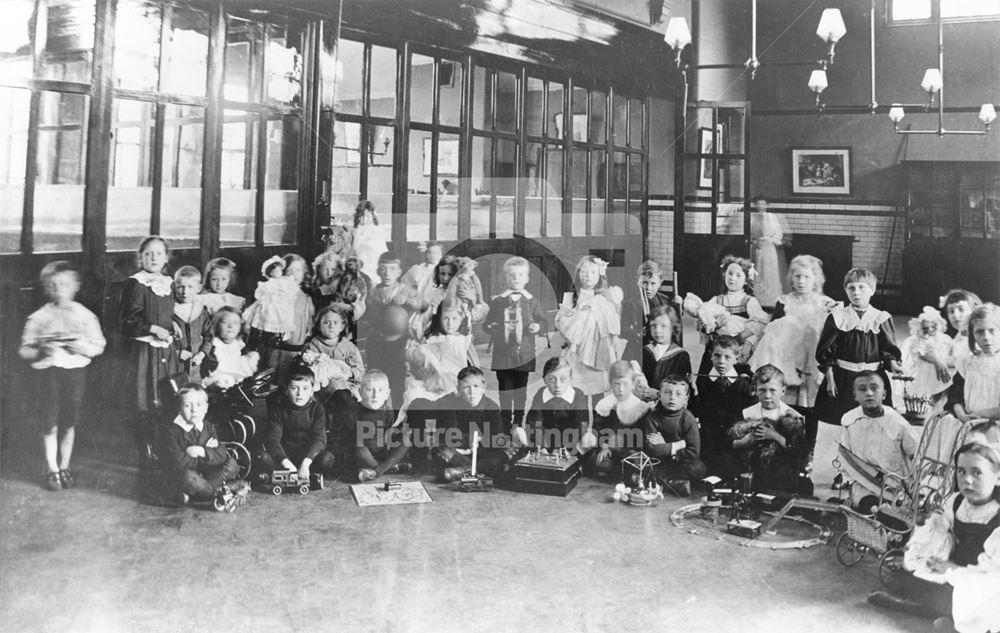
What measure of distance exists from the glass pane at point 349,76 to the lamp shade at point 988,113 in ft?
9.94

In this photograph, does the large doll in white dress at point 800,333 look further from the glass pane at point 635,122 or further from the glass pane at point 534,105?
the glass pane at point 534,105

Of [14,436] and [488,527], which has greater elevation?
[14,436]

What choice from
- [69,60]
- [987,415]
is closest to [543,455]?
[987,415]

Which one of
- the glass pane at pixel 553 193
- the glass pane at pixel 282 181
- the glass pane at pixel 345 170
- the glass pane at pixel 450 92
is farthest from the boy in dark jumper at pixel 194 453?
the glass pane at pixel 553 193

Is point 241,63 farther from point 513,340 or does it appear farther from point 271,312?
point 513,340

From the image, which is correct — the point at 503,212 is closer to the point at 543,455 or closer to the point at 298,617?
the point at 543,455

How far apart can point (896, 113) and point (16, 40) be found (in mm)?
4085

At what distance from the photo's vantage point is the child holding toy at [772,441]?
155 inches

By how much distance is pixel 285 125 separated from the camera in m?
4.31

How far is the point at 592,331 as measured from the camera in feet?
14.6

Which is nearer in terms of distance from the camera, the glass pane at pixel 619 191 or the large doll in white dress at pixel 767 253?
the large doll in white dress at pixel 767 253

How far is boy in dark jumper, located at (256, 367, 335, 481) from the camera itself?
4.02 metres

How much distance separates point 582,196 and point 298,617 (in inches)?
121

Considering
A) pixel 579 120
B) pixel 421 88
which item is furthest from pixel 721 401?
pixel 421 88
